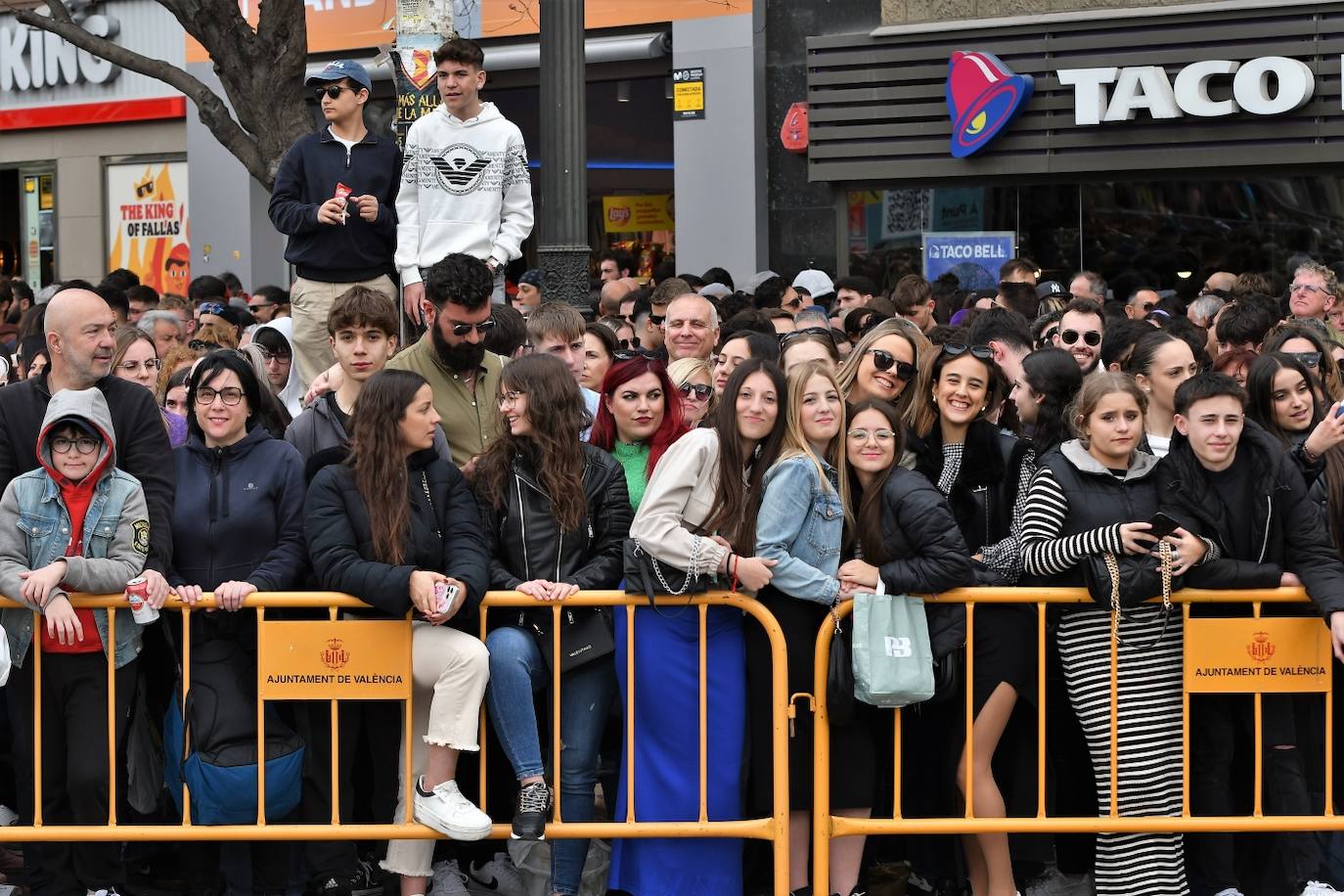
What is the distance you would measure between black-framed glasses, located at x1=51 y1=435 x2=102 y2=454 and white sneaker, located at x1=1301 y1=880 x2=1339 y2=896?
4.66 meters

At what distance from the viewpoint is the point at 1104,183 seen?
1597 cm

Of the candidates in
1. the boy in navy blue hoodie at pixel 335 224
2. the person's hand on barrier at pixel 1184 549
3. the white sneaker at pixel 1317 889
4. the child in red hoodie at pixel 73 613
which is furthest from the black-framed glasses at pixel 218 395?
the white sneaker at pixel 1317 889

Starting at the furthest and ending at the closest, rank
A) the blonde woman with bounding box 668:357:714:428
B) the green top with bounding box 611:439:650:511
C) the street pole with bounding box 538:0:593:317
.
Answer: the street pole with bounding box 538:0:593:317, the blonde woman with bounding box 668:357:714:428, the green top with bounding box 611:439:650:511

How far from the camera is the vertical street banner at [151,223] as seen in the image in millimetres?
22125

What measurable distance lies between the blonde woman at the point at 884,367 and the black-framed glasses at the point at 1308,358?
147 centimetres

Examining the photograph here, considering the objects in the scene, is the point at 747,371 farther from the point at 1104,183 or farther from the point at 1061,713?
the point at 1104,183

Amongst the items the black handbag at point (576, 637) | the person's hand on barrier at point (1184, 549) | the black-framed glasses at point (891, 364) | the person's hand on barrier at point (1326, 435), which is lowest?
the black handbag at point (576, 637)

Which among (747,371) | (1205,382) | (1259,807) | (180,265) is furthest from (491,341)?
(180,265)

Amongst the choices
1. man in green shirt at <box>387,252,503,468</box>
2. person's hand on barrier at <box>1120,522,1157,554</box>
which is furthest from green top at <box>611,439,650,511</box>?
person's hand on barrier at <box>1120,522,1157,554</box>

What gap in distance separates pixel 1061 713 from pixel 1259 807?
79 centimetres

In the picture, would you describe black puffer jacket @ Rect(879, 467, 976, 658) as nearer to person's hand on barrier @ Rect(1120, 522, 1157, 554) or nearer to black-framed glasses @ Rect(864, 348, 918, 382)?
person's hand on barrier @ Rect(1120, 522, 1157, 554)

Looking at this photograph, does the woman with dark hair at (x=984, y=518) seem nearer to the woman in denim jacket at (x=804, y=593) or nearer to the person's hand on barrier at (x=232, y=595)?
the woman in denim jacket at (x=804, y=593)

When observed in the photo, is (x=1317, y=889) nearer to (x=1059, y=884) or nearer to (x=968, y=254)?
(x=1059, y=884)

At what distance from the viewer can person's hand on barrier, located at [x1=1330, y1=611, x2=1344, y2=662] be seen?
591cm
